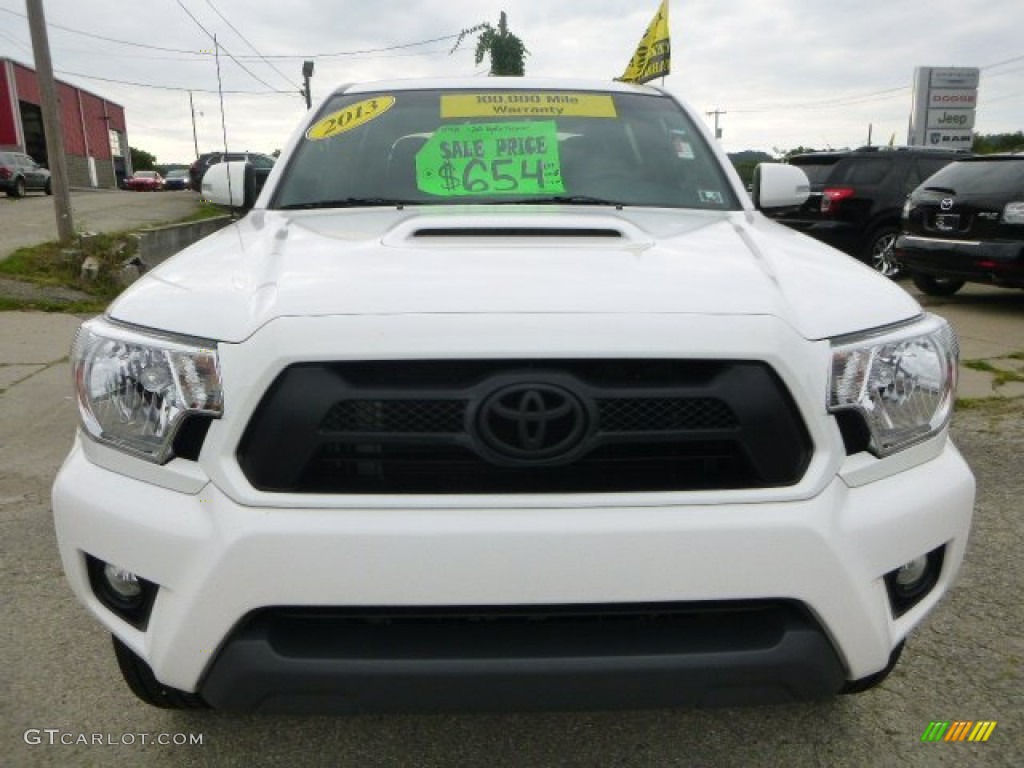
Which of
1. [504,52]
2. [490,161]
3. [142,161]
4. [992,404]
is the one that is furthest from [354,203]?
[142,161]

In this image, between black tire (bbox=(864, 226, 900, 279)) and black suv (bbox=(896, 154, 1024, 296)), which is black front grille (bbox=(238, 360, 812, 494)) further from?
black tire (bbox=(864, 226, 900, 279))

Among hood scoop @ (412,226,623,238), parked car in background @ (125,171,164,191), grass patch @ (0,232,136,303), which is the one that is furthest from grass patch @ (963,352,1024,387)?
parked car in background @ (125,171,164,191)

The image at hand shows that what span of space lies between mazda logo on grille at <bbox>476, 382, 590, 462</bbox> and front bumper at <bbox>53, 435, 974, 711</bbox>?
0.32 feet

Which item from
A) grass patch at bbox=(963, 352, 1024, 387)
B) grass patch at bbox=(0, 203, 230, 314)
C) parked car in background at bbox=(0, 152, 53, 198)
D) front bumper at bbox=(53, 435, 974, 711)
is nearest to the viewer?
front bumper at bbox=(53, 435, 974, 711)

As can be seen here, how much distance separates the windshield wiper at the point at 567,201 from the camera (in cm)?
261

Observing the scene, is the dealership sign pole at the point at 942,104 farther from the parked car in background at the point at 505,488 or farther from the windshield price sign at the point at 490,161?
the parked car in background at the point at 505,488

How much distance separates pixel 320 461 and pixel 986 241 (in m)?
7.76

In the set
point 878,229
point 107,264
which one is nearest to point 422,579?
point 107,264

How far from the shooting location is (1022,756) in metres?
2.03

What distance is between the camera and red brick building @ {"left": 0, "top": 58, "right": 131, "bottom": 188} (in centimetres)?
4150

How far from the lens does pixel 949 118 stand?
28.9 metres

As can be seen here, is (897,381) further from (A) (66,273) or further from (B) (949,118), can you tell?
(B) (949,118)

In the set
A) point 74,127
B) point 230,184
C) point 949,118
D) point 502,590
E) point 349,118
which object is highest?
point 74,127

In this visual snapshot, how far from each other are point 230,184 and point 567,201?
1.24 metres
